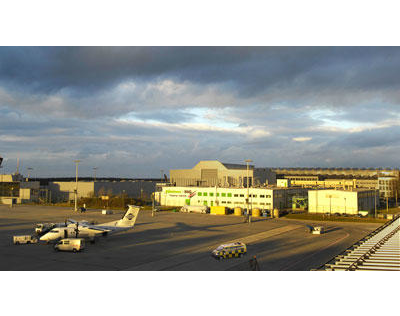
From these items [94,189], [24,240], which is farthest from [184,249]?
[94,189]

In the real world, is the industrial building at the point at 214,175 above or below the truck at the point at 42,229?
above

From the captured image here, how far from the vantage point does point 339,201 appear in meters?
78.1

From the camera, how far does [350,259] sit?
16172mm

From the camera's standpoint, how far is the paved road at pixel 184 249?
98.9 feet

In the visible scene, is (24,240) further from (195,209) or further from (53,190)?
(53,190)

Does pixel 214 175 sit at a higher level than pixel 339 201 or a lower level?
higher

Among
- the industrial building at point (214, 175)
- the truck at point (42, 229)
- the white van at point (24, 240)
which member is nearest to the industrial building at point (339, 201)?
the industrial building at point (214, 175)

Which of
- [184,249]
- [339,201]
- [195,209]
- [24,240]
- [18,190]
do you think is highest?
[339,201]

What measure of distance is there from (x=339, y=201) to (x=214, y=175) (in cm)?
5389

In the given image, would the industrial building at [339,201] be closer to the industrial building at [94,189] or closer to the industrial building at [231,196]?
the industrial building at [231,196]

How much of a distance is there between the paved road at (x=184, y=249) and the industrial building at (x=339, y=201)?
1877cm
